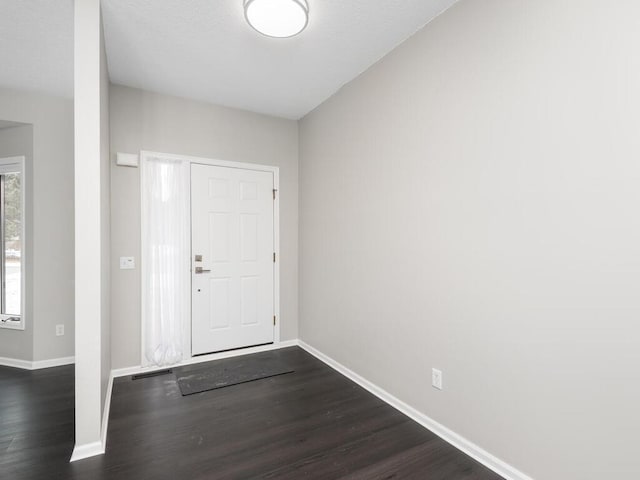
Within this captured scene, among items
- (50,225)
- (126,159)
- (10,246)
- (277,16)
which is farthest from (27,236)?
(277,16)

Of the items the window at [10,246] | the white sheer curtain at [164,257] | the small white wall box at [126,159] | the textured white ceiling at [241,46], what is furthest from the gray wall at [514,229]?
the window at [10,246]

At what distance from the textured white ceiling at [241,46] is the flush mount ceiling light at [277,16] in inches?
4.6

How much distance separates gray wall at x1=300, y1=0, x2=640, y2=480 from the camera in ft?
4.51

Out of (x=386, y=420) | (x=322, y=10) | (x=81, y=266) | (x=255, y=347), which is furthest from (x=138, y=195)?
(x=386, y=420)

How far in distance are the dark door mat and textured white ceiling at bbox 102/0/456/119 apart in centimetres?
273

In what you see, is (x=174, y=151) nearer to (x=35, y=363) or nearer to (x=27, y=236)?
(x=27, y=236)

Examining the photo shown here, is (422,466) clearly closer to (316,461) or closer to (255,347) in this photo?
(316,461)

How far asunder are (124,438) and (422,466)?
1848 millimetres

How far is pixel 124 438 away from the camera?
2096mm

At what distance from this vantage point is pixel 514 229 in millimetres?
1732

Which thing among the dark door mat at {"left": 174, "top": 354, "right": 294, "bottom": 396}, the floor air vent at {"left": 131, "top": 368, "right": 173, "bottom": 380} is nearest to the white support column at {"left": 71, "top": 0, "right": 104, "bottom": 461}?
the dark door mat at {"left": 174, "top": 354, "right": 294, "bottom": 396}

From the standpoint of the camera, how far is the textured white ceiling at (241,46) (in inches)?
83.4

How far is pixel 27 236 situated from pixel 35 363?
50.6 inches

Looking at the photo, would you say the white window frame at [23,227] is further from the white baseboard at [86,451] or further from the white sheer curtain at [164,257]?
the white baseboard at [86,451]
